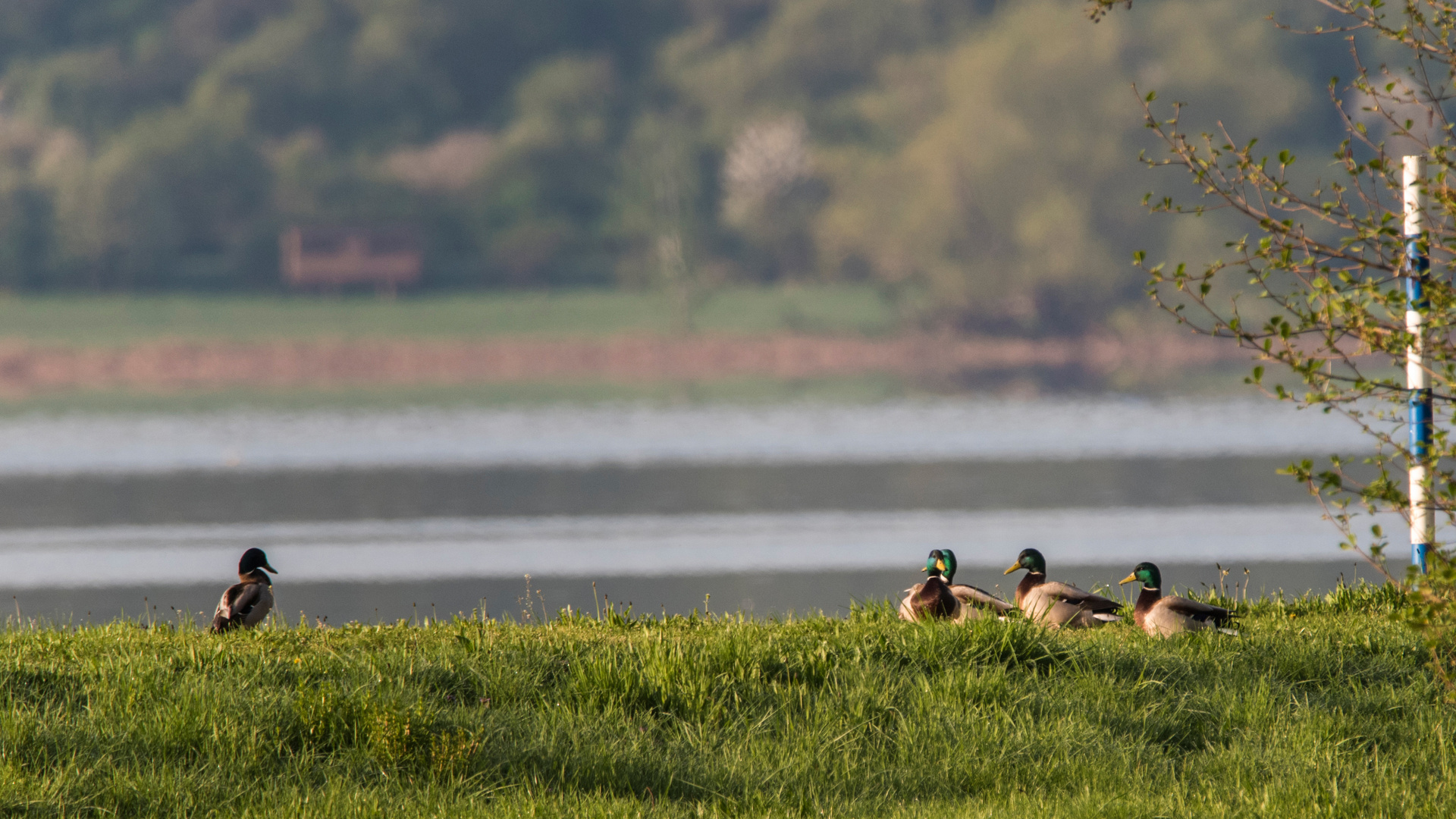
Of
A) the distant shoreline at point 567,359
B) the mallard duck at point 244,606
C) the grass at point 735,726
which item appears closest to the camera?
the grass at point 735,726

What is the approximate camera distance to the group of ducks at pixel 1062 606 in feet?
25.1

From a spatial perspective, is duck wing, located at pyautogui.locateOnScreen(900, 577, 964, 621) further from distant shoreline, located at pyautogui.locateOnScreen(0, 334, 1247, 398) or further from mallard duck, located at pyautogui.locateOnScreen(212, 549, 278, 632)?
distant shoreline, located at pyautogui.locateOnScreen(0, 334, 1247, 398)

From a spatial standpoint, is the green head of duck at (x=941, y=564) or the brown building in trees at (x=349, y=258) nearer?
the green head of duck at (x=941, y=564)

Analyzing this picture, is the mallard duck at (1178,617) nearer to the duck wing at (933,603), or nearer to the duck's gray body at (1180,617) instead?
the duck's gray body at (1180,617)

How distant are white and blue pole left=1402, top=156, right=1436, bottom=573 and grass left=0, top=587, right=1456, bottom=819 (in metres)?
0.90

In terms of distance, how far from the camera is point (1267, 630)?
763cm

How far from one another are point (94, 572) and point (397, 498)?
9.92m

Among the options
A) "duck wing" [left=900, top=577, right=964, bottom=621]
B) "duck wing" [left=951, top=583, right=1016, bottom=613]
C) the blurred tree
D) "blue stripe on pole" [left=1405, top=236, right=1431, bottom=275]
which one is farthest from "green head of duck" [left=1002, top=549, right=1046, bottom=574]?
the blurred tree

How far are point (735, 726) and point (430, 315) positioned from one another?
72.5 metres

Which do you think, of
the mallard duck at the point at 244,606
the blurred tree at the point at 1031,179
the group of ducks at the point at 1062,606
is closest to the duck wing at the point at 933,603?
the group of ducks at the point at 1062,606

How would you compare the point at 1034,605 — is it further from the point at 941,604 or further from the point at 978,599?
the point at 941,604

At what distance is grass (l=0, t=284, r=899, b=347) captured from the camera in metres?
72.9

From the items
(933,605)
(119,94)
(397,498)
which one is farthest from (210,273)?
(933,605)

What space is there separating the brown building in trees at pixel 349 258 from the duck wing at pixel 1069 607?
76733mm
